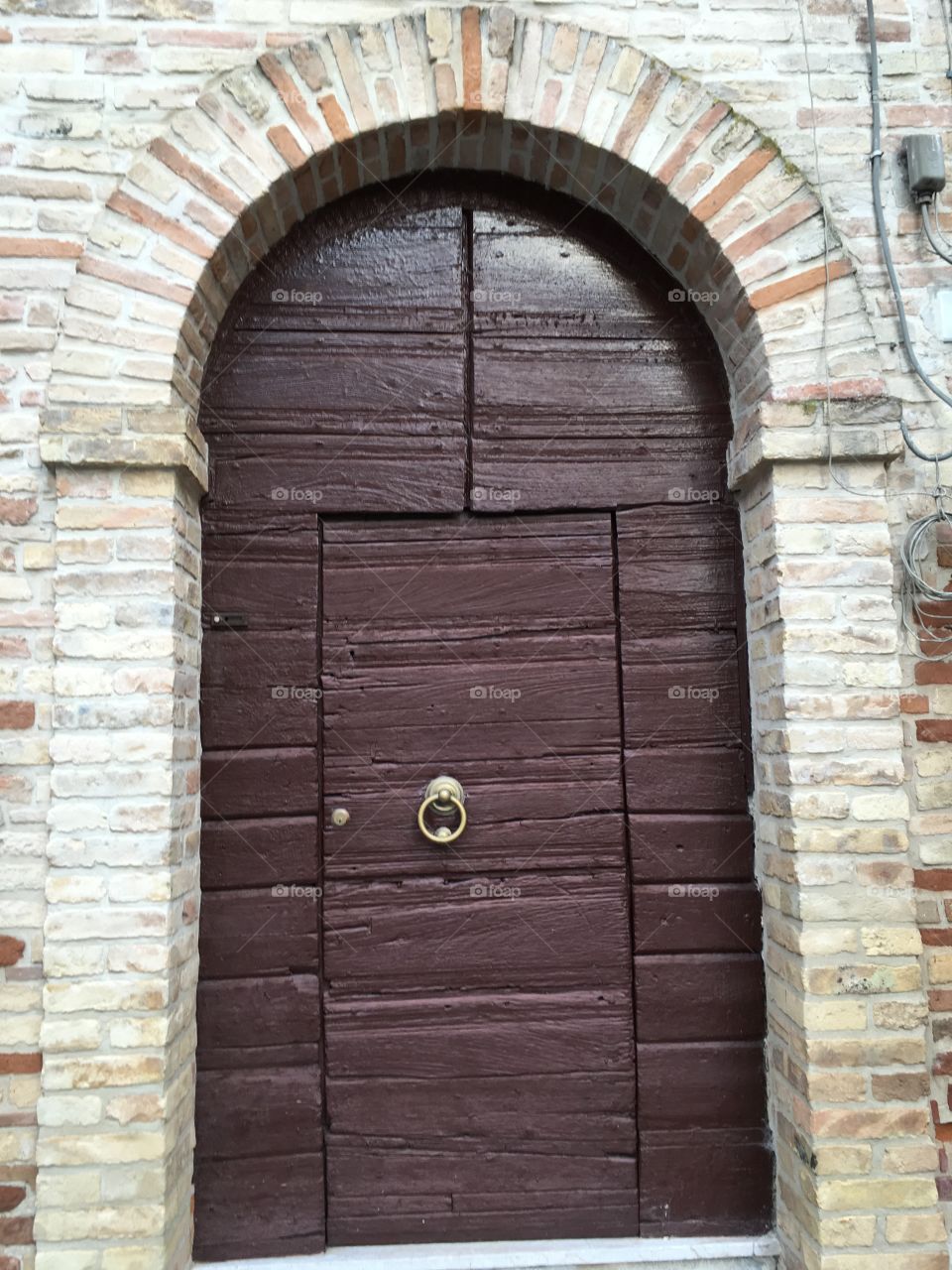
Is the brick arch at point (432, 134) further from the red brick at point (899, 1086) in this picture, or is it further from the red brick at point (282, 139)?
the red brick at point (899, 1086)

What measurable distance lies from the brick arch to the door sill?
2435 millimetres

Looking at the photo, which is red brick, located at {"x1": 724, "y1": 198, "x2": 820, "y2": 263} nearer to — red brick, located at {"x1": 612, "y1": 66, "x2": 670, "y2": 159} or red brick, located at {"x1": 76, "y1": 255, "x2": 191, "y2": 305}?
red brick, located at {"x1": 612, "y1": 66, "x2": 670, "y2": 159}

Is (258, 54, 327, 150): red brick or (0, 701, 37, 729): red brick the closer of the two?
(0, 701, 37, 729): red brick

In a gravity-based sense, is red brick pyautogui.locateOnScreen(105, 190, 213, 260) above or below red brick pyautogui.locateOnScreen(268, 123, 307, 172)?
below

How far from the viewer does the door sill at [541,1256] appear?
239cm

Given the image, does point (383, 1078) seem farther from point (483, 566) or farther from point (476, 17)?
point (476, 17)

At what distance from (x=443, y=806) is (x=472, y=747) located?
197 millimetres

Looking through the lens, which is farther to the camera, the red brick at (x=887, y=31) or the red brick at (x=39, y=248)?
the red brick at (x=887, y=31)

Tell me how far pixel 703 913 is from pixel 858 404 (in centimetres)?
156

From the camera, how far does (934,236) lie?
2543 mm

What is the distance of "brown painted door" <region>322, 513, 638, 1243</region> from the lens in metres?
2.51

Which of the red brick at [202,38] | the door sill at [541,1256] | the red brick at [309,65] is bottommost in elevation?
the door sill at [541,1256]

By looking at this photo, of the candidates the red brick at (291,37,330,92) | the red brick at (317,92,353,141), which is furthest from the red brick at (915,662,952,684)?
the red brick at (291,37,330,92)

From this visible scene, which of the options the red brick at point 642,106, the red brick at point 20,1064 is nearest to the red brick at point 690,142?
the red brick at point 642,106
